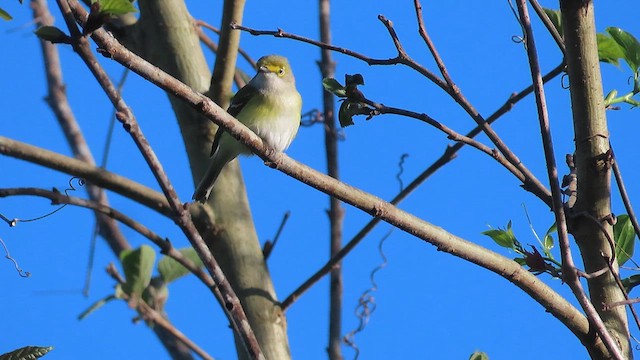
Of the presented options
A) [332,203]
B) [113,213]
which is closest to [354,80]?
[113,213]

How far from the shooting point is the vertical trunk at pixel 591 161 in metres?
2.07

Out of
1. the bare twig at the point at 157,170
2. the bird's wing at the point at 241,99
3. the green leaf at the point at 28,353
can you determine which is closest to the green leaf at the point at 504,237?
the bare twig at the point at 157,170

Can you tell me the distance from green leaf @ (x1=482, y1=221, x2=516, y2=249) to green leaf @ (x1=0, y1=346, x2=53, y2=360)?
1369 mm

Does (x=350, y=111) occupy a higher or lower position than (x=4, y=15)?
higher

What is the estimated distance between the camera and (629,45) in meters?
2.52

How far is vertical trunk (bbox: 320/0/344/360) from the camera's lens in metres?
3.42

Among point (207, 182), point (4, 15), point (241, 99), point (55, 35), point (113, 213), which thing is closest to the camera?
point (55, 35)

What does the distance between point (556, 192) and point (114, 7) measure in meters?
1.02

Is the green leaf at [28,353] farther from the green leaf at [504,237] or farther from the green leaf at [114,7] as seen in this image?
the green leaf at [504,237]

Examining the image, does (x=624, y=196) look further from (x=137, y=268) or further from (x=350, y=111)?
(x=137, y=268)

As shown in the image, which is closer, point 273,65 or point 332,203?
point 332,203

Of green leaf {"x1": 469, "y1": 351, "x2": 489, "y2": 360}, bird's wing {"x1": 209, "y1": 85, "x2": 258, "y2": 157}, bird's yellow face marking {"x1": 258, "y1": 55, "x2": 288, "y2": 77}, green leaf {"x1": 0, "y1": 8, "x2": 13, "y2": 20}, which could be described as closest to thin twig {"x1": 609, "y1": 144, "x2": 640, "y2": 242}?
green leaf {"x1": 469, "y1": 351, "x2": 489, "y2": 360}

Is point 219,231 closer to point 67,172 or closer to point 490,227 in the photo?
point 67,172

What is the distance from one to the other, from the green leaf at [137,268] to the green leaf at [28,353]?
2.11 metres
